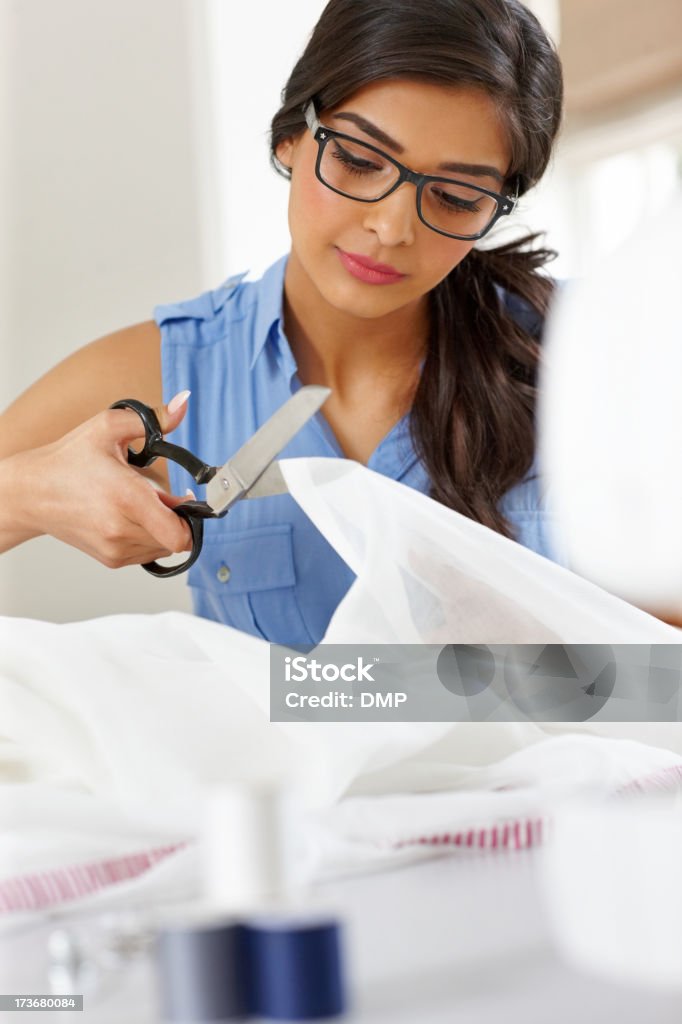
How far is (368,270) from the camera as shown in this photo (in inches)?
33.0

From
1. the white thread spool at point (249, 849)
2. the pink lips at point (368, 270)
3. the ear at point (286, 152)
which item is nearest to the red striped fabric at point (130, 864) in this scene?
the white thread spool at point (249, 849)

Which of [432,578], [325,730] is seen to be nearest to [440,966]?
[325,730]

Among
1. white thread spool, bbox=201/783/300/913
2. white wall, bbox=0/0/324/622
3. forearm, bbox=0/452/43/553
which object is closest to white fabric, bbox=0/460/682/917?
white thread spool, bbox=201/783/300/913

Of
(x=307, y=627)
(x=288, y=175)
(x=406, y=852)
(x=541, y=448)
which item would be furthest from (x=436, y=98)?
(x=406, y=852)

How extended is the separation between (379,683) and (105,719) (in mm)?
165

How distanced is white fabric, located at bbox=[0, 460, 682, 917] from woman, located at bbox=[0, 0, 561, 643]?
0.15m

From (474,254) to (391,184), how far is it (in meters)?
0.24

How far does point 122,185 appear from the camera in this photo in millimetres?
1063

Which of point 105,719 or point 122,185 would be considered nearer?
point 105,719

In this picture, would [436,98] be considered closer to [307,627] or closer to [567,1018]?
[307,627]

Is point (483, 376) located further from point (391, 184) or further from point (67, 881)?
point (67, 881)

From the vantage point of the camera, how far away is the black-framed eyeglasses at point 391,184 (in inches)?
30.9

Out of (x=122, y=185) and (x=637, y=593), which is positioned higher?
(x=122, y=185)

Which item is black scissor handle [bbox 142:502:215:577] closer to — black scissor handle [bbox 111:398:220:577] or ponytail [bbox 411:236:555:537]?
black scissor handle [bbox 111:398:220:577]
